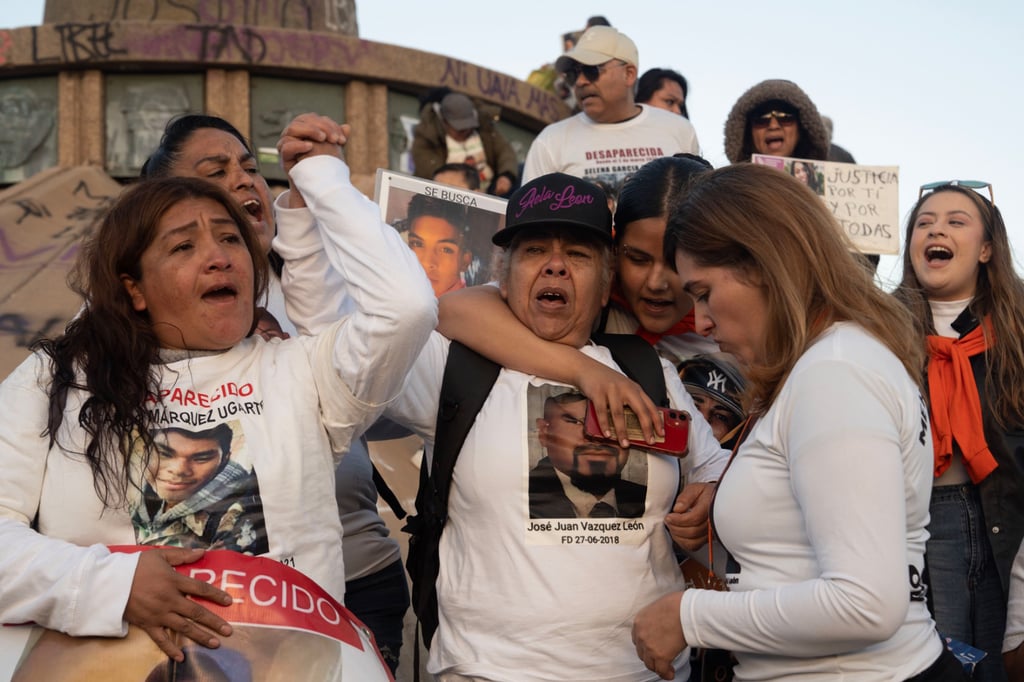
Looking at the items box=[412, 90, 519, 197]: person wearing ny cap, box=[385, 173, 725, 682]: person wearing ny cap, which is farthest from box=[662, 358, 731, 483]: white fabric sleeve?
box=[412, 90, 519, 197]: person wearing ny cap

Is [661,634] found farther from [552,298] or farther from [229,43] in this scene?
[229,43]

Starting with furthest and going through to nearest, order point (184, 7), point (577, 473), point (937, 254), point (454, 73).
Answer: point (454, 73), point (184, 7), point (937, 254), point (577, 473)

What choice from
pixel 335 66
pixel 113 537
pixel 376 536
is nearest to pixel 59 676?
pixel 113 537

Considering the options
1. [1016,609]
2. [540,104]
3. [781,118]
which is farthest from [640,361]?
[540,104]

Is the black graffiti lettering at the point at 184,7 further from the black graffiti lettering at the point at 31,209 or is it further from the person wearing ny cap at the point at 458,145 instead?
the person wearing ny cap at the point at 458,145

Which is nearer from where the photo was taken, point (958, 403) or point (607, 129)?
point (958, 403)

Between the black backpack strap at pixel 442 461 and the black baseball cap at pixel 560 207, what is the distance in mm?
450

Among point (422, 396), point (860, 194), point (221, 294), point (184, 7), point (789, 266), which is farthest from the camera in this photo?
point (184, 7)

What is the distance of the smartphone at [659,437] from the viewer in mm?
3059

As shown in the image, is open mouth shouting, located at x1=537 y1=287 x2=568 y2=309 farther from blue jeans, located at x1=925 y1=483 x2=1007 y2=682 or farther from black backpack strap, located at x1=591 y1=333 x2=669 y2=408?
blue jeans, located at x1=925 y1=483 x2=1007 y2=682

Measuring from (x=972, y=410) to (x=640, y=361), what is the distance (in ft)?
5.45

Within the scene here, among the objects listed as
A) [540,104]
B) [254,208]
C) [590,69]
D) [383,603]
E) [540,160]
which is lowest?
[383,603]

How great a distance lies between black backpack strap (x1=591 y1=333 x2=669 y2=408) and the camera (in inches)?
129

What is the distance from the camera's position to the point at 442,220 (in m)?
4.83
